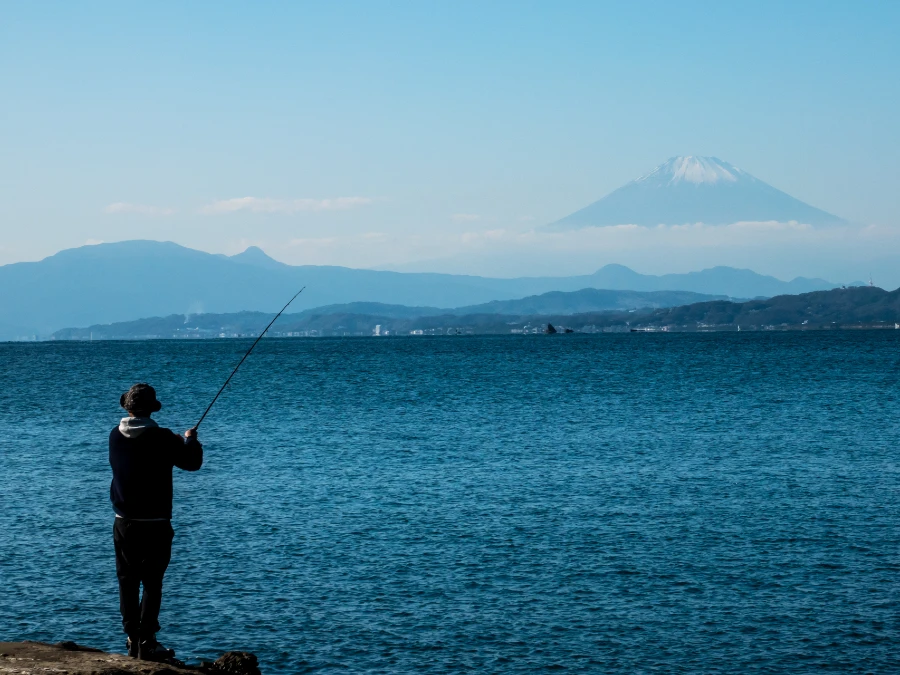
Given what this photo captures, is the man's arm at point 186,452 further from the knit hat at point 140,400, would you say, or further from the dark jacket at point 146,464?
the knit hat at point 140,400

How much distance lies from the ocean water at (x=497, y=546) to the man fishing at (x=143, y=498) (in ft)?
10.8

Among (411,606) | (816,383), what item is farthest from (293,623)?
(816,383)

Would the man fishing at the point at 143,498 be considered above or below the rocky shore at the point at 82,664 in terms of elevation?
above

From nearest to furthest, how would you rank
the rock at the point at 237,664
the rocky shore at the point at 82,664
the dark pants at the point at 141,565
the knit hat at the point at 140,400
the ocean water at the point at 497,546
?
the rocky shore at the point at 82,664 → the knit hat at the point at 140,400 → the dark pants at the point at 141,565 → the rock at the point at 237,664 → the ocean water at the point at 497,546

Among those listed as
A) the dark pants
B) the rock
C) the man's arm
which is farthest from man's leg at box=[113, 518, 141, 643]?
the rock

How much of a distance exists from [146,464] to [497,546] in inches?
393

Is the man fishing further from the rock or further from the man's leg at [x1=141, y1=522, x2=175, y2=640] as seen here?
the rock

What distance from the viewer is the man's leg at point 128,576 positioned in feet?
32.0

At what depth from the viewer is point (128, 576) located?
9.88 m

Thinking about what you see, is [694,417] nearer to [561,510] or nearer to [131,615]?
[561,510]

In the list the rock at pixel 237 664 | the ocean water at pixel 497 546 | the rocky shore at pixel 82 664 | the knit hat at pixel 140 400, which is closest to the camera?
the rocky shore at pixel 82 664

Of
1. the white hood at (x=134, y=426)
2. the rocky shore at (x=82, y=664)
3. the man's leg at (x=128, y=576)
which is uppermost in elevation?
the white hood at (x=134, y=426)

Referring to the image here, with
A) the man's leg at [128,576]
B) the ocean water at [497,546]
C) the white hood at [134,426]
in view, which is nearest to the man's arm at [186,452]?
the white hood at [134,426]

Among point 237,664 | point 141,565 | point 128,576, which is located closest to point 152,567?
point 141,565
